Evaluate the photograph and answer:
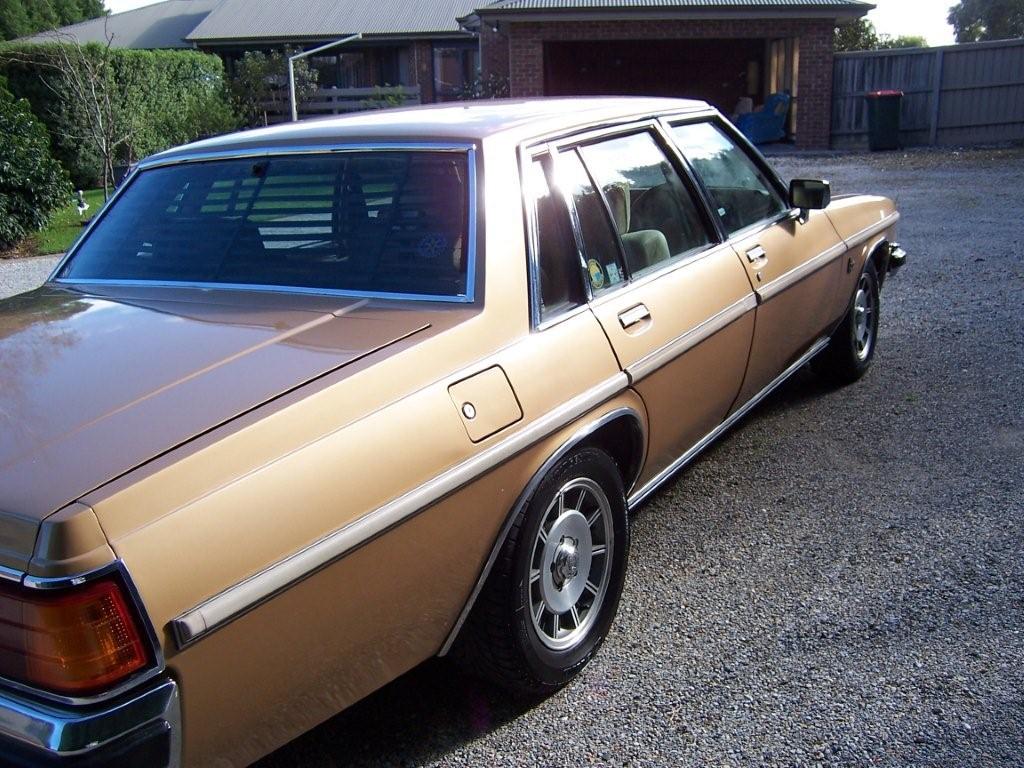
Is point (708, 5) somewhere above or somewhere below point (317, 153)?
above

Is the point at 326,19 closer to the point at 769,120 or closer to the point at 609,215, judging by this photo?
the point at 769,120

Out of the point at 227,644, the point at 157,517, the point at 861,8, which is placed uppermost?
the point at 861,8

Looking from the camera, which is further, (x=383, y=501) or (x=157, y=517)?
(x=383, y=501)

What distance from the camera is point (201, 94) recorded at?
2345 centimetres

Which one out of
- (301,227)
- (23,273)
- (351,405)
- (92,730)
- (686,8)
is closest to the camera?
(92,730)

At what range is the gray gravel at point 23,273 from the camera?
941 centimetres

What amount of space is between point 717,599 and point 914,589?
66 cm

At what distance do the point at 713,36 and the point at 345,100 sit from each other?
36.2ft

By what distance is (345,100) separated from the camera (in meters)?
27.7

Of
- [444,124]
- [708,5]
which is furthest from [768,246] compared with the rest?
[708,5]

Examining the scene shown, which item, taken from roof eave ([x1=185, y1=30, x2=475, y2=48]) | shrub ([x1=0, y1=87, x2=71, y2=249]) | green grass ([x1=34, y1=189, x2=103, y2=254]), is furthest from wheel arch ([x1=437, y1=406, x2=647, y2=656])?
roof eave ([x1=185, y1=30, x2=475, y2=48])

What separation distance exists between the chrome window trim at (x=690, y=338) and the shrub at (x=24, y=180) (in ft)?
34.5

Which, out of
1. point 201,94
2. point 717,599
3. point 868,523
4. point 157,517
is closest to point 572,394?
point 717,599

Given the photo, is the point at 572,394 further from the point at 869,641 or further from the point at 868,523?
the point at 868,523
